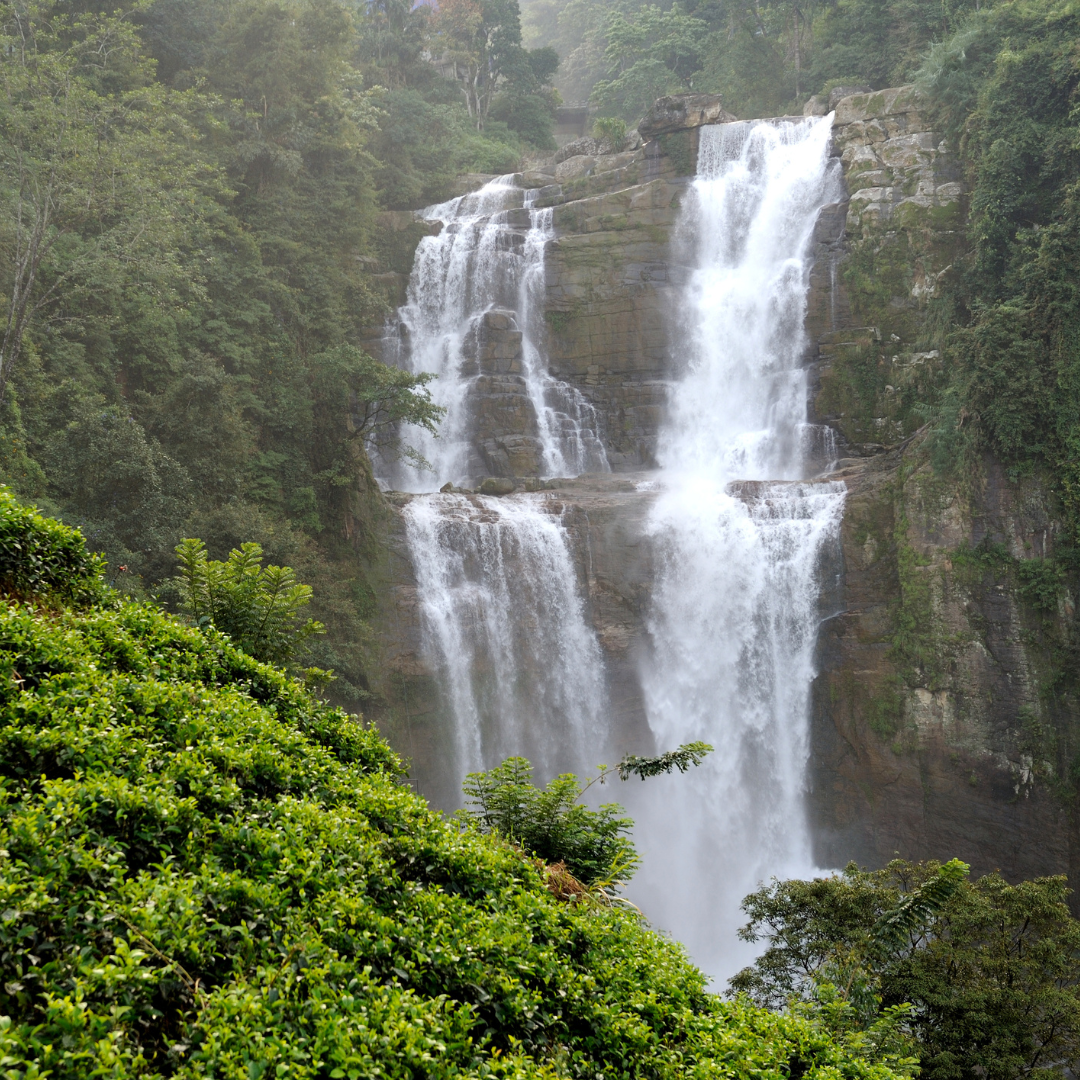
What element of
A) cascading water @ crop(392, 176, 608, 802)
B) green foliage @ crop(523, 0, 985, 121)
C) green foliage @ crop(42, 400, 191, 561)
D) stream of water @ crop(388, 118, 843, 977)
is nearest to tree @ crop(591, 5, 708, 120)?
green foliage @ crop(523, 0, 985, 121)

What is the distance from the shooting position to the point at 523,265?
97.5 feet

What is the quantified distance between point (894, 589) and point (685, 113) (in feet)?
67.0

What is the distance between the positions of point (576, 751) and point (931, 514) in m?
10.8

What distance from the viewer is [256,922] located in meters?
3.86

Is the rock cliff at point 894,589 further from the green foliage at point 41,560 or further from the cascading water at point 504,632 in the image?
the green foliage at point 41,560

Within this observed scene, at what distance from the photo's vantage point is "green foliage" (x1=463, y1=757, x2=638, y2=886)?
729cm

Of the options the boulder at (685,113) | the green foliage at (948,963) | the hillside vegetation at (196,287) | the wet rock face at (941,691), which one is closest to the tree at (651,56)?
the boulder at (685,113)

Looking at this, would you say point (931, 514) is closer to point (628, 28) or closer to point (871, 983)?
point (871, 983)

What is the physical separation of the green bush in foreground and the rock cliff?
47.9 feet

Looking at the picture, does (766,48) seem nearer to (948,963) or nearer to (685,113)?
(685,113)

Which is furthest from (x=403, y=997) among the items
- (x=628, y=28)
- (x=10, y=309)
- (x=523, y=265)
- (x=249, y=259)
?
(x=628, y=28)

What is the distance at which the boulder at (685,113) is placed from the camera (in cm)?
3109

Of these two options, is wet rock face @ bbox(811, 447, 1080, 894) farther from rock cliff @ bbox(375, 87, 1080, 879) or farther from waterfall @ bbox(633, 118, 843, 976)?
waterfall @ bbox(633, 118, 843, 976)

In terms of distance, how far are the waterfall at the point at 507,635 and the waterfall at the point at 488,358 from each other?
552cm
